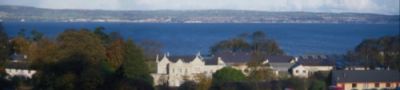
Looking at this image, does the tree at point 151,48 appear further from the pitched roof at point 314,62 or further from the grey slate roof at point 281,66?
the pitched roof at point 314,62

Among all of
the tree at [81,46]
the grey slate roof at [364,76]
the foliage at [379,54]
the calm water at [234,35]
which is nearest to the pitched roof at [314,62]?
the foliage at [379,54]

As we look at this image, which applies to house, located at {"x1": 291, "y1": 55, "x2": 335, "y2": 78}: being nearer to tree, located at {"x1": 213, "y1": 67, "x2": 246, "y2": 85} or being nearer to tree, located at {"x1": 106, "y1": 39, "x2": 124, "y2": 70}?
tree, located at {"x1": 213, "y1": 67, "x2": 246, "y2": 85}

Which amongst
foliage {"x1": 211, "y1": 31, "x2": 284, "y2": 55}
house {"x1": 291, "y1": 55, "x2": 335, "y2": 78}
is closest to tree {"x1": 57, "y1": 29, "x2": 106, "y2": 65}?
house {"x1": 291, "y1": 55, "x2": 335, "y2": 78}

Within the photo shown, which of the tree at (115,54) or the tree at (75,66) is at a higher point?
the tree at (75,66)

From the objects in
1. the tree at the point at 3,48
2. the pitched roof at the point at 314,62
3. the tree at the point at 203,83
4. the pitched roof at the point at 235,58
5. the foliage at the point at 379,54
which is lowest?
the pitched roof at the point at 314,62

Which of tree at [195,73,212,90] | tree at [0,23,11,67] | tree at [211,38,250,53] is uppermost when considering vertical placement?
tree at [0,23,11,67]

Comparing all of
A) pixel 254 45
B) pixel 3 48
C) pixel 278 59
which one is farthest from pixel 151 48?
pixel 3 48
